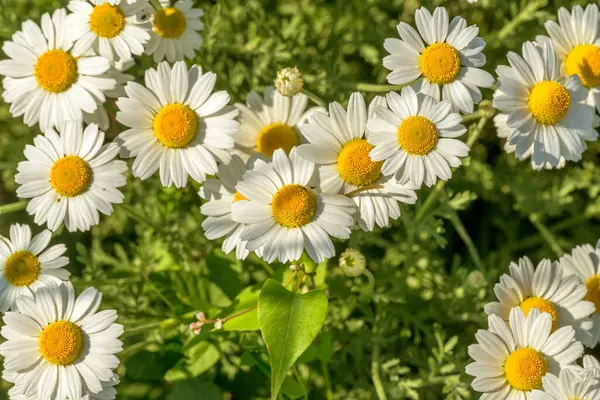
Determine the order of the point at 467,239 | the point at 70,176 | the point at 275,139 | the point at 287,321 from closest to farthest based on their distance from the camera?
the point at 287,321 → the point at 70,176 → the point at 275,139 → the point at 467,239

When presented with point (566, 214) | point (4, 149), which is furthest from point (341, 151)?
point (4, 149)

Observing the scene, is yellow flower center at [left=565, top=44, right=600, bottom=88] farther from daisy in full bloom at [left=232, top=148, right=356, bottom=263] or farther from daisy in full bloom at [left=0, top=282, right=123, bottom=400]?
daisy in full bloom at [left=0, top=282, right=123, bottom=400]

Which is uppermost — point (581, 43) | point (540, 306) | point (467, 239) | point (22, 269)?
point (581, 43)

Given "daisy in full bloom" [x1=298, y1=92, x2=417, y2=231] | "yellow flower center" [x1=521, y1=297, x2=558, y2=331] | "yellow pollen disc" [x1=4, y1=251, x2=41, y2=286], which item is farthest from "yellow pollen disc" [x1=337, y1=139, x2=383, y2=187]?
"yellow pollen disc" [x1=4, y1=251, x2=41, y2=286]

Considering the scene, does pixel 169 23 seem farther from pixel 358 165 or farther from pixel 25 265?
pixel 25 265

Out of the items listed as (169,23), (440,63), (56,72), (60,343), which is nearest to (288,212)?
(440,63)

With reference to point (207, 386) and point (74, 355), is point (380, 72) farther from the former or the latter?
point (74, 355)
